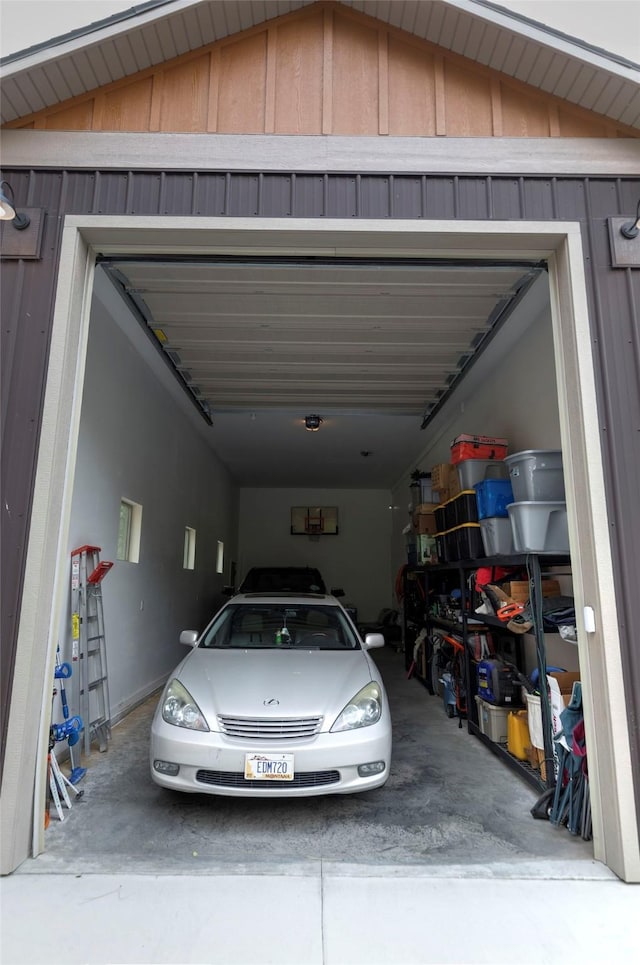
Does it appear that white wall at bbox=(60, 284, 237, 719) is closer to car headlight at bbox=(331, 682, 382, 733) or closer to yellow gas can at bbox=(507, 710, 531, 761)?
A: car headlight at bbox=(331, 682, 382, 733)

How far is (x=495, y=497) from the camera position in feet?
14.4

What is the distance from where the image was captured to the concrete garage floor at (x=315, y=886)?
1.94 metres

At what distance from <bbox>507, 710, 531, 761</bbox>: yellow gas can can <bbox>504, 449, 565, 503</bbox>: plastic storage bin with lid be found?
165 centimetres

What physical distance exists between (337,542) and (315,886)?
11228 millimetres

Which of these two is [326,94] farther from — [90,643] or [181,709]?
[90,643]

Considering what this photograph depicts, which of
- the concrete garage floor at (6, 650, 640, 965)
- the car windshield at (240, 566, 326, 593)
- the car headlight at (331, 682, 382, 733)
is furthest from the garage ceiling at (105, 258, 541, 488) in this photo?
the concrete garage floor at (6, 650, 640, 965)

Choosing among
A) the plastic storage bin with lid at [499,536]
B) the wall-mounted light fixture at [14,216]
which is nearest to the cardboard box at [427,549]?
the plastic storage bin with lid at [499,536]

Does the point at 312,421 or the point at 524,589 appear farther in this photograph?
the point at 312,421

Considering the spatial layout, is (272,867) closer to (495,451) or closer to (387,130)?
(495,451)

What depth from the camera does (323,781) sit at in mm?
2834

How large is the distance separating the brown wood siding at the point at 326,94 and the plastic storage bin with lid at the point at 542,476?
208 centimetres

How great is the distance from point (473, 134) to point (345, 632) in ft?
11.8

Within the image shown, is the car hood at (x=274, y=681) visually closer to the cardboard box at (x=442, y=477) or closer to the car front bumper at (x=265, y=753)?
the car front bumper at (x=265, y=753)

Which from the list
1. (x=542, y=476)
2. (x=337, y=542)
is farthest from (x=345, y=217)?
(x=337, y=542)
